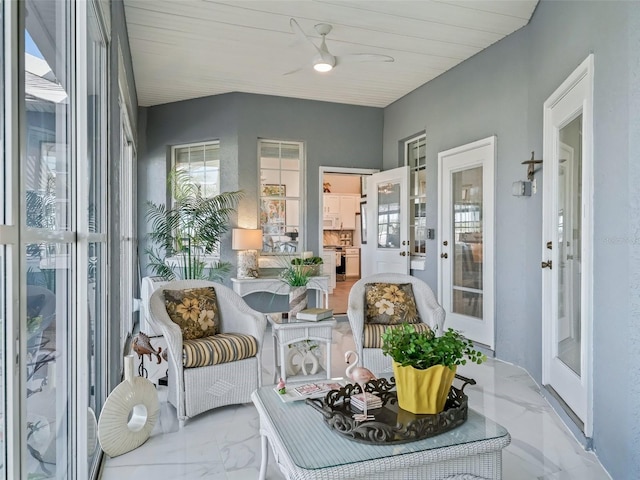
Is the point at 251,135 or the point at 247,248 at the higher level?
the point at 251,135

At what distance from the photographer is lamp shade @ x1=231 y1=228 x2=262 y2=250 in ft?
17.2

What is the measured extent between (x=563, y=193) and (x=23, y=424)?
323cm

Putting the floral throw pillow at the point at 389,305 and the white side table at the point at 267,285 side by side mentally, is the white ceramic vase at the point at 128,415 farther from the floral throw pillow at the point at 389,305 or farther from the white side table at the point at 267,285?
the white side table at the point at 267,285

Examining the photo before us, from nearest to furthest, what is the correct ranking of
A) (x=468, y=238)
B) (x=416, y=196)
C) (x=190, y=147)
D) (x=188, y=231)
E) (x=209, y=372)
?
(x=209, y=372), (x=468, y=238), (x=188, y=231), (x=416, y=196), (x=190, y=147)

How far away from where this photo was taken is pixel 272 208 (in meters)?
5.91

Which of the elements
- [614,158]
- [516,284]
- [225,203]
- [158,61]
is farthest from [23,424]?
[225,203]

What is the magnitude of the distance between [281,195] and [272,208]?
214 mm

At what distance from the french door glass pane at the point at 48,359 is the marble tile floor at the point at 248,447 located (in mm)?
653

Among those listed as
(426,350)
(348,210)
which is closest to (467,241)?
(426,350)

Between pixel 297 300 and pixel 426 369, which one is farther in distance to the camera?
pixel 297 300

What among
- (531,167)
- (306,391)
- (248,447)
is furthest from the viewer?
(531,167)

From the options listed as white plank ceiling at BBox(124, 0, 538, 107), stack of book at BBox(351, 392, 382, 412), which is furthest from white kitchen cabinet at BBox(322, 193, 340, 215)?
stack of book at BBox(351, 392, 382, 412)

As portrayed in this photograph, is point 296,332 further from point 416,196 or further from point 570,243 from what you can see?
point 416,196

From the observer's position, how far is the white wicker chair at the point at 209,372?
272 centimetres
